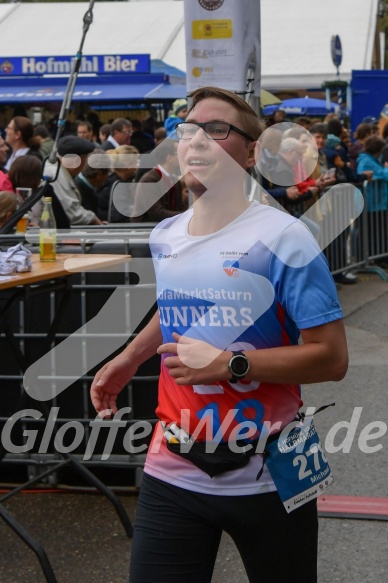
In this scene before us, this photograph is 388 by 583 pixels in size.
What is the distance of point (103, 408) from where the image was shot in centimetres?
298

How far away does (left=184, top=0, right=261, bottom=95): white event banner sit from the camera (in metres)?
5.57

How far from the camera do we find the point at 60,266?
14.8 feet

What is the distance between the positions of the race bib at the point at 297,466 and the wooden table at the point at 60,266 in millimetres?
1669

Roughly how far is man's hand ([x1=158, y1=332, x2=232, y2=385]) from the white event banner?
3379 mm

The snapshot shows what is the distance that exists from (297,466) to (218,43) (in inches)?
137

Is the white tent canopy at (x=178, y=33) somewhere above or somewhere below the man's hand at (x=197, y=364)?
below

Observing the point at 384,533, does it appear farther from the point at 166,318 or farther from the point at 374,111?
the point at 374,111

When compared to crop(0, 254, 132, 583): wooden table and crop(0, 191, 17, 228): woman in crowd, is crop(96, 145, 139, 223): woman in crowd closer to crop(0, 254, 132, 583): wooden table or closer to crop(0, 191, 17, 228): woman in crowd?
crop(0, 191, 17, 228): woman in crowd

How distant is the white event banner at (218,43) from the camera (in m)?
5.57

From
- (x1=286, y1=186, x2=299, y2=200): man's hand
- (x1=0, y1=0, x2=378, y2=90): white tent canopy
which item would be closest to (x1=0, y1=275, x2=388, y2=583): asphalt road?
(x1=286, y1=186, x2=299, y2=200): man's hand

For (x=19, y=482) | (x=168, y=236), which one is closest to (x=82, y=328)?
(x=19, y=482)

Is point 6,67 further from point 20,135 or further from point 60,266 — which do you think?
point 60,266

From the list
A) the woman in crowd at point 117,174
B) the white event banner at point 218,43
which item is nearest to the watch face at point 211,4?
the white event banner at point 218,43

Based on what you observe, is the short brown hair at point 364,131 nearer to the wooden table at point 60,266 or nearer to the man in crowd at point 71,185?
the man in crowd at point 71,185
